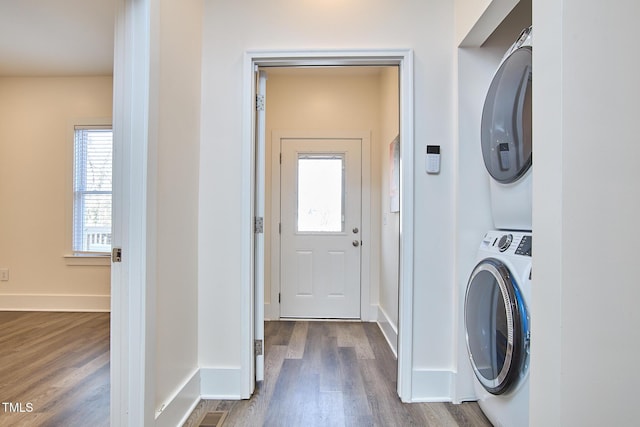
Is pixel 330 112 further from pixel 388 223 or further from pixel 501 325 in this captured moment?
pixel 501 325

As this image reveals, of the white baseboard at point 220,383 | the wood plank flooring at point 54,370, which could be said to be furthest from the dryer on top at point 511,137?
the wood plank flooring at point 54,370

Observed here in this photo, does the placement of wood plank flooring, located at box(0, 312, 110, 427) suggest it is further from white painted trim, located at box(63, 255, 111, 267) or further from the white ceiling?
the white ceiling

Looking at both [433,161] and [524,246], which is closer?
[524,246]

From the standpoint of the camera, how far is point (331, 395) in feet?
6.79

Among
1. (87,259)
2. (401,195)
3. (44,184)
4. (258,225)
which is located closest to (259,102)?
(258,225)

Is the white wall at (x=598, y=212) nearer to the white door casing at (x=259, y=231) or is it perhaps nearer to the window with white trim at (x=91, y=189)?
the white door casing at (x=259, y=231)

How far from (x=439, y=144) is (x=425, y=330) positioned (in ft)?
3.63

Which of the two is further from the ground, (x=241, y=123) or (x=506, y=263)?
(x=241, y=123)

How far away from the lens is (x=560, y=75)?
3.12ft

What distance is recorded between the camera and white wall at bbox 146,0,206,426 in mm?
1505

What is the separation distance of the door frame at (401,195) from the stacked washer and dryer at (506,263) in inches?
14.4

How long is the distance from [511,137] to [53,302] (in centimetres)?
468

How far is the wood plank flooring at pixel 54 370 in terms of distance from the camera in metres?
1.86

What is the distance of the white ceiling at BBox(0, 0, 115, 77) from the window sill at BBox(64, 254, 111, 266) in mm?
2024
